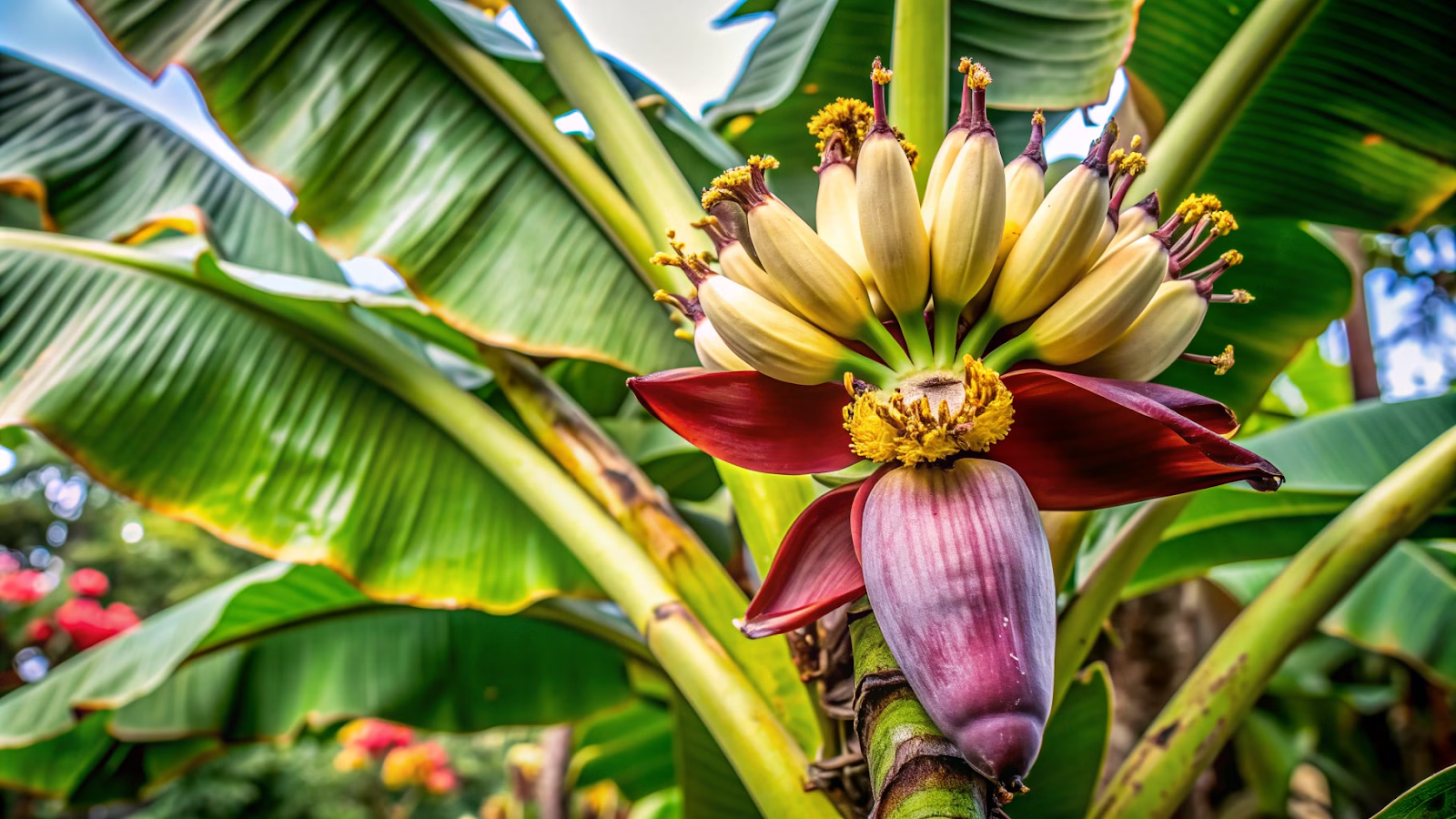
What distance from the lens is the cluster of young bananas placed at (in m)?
0.53

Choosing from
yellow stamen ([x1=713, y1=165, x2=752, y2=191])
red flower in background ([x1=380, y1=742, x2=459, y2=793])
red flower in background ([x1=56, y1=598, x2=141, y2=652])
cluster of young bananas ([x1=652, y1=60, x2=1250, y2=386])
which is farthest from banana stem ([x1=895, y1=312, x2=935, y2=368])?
red flower in background ([x1=380, y1=742, x2=459, y2=793])

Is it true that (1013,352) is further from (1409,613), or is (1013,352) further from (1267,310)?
(1409,613)

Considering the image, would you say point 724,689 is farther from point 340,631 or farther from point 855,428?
point 340,631

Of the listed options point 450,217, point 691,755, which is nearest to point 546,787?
point 691,755

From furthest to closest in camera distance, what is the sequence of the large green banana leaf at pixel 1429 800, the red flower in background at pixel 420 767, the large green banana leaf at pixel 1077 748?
the red flower in background at pixel 420 767, the large green banana leaf at pixel 1077 748, the large green banana leaf at pixel 1429 800

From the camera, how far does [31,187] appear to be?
1.23 metres

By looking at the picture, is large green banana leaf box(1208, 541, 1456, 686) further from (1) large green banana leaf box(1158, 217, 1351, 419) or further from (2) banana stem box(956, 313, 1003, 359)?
(2) banana stem box(956, 313, 1003, 359)

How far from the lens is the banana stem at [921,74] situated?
87 cm

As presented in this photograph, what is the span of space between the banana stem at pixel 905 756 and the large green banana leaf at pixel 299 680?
87cm

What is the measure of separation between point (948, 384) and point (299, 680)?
1.37 m

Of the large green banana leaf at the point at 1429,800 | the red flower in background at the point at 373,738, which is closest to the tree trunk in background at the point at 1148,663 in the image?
the large green banana leaf at the point at 1429,800

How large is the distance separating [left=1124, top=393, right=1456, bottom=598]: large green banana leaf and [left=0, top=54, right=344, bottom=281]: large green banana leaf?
54.1 inches

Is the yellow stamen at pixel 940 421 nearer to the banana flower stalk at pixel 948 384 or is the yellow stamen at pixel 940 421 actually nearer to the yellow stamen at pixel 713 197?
the banana flower stalk at pixel 948 384

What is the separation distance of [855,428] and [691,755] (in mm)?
789
